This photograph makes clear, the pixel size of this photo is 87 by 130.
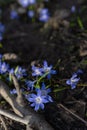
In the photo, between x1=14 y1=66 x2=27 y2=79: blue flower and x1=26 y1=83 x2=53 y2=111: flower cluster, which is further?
x1=14 y1=66 x2=27 y2=79: blue flower

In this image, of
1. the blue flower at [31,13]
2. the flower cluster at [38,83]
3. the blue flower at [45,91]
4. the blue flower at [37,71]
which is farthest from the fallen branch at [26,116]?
the blue flower at [31,13]

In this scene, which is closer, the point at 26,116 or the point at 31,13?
the point at 26,116

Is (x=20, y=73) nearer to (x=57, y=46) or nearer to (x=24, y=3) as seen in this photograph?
(x=57, y=46)

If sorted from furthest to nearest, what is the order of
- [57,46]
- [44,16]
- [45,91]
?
[44,16] < [57,46] < [45,91]

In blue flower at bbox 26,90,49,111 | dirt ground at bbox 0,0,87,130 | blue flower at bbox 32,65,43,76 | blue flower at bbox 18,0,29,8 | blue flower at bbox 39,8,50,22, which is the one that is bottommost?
blue flower at bbox 26,90,49,111

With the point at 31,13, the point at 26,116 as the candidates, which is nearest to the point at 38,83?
the point at 26,116

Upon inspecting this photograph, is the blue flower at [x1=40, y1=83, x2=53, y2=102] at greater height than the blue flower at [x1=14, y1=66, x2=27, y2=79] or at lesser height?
lesser

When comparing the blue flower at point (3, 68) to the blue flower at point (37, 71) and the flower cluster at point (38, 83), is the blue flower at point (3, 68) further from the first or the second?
the blue flower at point (37, 71)

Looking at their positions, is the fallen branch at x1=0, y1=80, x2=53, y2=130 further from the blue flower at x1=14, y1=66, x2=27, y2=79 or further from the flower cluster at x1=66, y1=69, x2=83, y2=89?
the flower cluster at x1=66, y1=69, x2=83, y2=89

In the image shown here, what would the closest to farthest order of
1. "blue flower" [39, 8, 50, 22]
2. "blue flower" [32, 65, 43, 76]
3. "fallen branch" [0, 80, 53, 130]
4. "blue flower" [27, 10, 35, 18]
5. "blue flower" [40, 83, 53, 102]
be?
"fallen branch" [0, 80, 53, 130] → "blue flower" [40, 83, 53, 102] → "blue flower" [32, 65, 43, 76] → "blue flower" [39, 8, 50, 22] → "blue flower" [27, 10, 35, 18]

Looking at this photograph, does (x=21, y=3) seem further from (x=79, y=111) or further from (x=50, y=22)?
(x=79, y=111)

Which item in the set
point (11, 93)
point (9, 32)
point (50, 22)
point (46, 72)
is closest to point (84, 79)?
point (46, 72)

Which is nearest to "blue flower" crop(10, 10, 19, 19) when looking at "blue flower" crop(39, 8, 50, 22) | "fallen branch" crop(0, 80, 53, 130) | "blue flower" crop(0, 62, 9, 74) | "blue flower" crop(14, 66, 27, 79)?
"blue flower" crop(39, 8, 50, 22)
